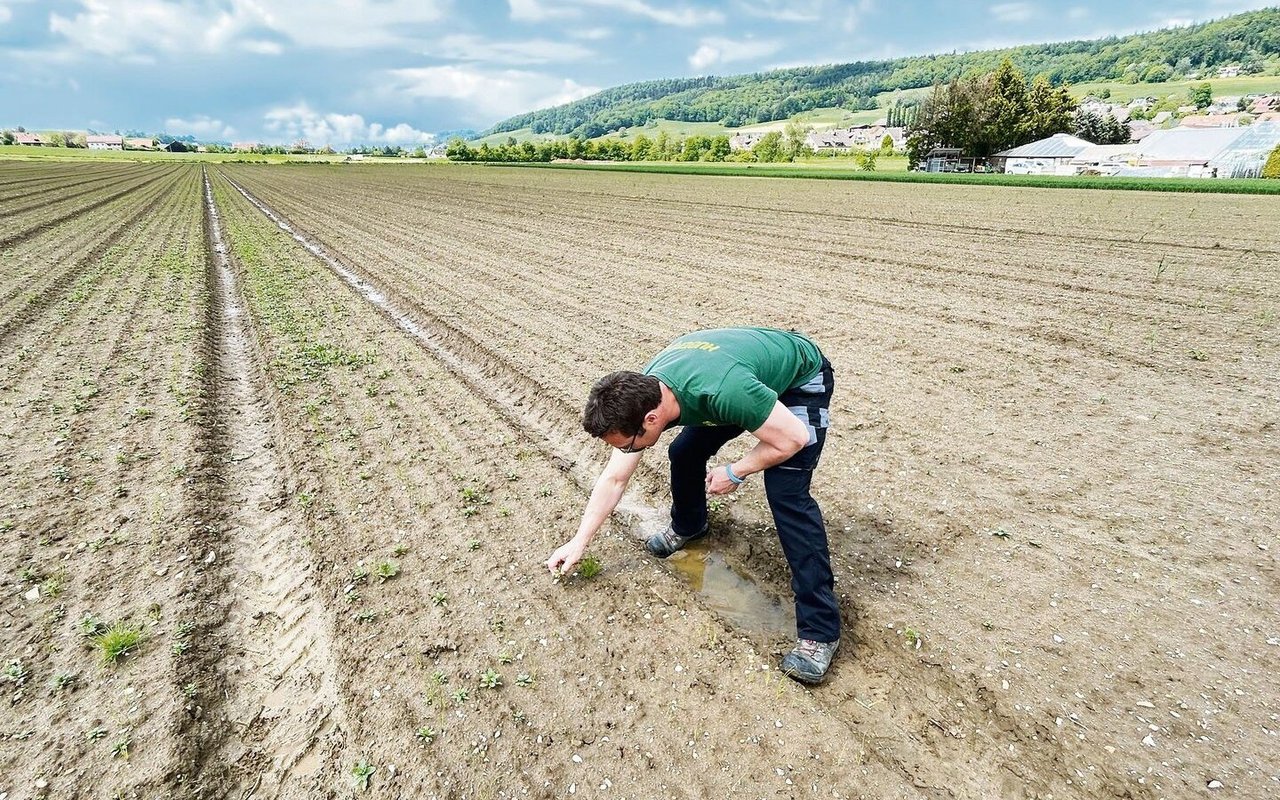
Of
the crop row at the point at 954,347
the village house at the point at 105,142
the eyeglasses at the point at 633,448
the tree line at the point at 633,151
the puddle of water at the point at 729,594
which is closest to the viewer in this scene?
the eyeglasses at the point at 633,448

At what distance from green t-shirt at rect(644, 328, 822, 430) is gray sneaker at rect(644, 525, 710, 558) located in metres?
1.46

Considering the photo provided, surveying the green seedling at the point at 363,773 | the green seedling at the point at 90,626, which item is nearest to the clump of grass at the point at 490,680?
the green seedling at the point at 363,773

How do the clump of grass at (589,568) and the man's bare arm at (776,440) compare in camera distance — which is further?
the clump of grass at (589,568)

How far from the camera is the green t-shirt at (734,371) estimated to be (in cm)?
277

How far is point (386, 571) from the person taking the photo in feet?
13.4

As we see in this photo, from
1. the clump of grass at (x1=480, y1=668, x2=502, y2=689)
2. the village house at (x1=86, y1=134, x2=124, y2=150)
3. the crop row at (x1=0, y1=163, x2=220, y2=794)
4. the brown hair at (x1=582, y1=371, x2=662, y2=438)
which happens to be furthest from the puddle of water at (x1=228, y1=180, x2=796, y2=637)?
the village house at (x1=86, y1=134, x2=124, y2=150)

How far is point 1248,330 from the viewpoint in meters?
8.23

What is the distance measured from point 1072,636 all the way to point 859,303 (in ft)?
24.5

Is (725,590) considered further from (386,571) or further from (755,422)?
(386,571)

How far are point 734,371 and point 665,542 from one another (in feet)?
6.14

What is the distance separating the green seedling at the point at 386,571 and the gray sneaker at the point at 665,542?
5.54ft

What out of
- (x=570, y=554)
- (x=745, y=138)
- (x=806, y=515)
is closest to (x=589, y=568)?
(x=570, y=554)

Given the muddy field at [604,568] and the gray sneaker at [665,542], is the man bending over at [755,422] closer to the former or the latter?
the muddy field at [604,568]

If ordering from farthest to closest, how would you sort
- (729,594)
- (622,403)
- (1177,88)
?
(1177,88), (729,594), (622,403)
